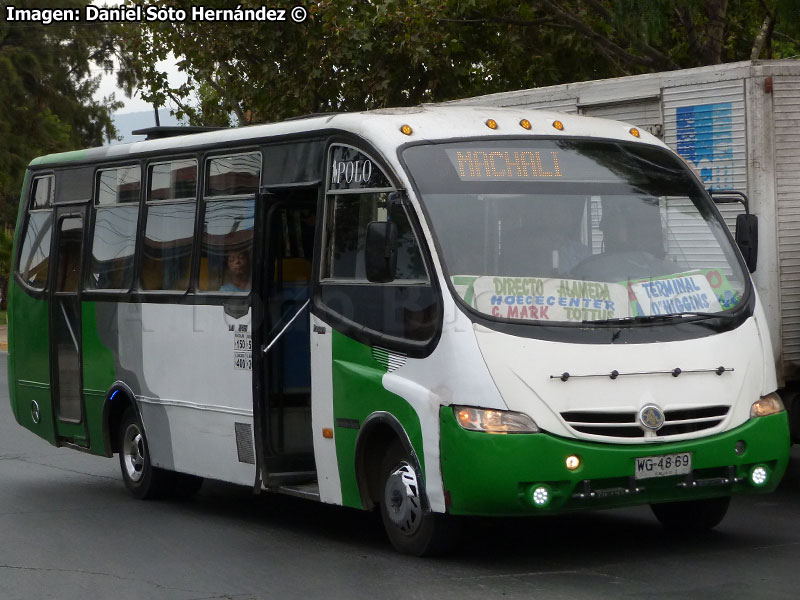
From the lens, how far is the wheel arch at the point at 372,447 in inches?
327

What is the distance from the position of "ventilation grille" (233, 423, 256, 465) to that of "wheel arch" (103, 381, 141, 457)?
5.83 ft

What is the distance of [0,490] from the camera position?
12.0 meters

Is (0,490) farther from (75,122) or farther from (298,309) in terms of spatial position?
(75,122)

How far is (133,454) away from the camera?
1162 centimetres

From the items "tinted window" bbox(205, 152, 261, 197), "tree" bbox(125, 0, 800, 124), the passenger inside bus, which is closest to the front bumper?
the passenger inside bus

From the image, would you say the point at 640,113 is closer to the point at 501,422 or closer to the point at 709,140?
the point at 709,140

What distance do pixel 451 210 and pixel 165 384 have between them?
341 cm

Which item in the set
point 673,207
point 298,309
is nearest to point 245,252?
point 298,309

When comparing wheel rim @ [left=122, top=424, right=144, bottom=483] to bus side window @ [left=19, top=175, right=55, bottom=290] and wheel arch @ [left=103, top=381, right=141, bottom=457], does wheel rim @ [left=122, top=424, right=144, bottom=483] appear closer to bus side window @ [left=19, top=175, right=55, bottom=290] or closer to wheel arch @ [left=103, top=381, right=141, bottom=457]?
wheel arch @ [left=103, top=381, right=141, bottom=457]

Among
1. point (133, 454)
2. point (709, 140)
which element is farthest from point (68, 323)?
→ point (709, 140)

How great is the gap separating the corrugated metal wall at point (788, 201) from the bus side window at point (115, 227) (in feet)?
15.6

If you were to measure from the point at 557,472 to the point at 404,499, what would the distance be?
3.37 feet

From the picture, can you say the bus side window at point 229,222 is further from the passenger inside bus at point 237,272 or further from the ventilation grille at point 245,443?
the ventilation grille at point 245,443

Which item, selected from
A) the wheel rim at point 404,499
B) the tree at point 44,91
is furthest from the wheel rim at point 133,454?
the tree at point 44,91
